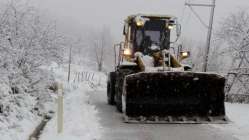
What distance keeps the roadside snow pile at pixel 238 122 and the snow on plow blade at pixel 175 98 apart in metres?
0.47

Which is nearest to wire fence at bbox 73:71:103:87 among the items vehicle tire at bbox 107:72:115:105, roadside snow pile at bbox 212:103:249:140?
vehicle tire at bbox 107:72:115:105

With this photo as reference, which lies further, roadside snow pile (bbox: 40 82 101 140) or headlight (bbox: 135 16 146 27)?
headlight (bbox: 135 16 146 27)

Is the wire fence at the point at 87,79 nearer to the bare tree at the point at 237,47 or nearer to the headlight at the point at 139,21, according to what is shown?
the bare tree at the point at 237,47

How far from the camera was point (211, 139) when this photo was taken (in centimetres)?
1112

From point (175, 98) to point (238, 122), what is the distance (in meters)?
1.74

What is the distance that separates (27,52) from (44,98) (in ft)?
5.73

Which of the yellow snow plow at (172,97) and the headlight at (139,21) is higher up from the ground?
the headlight at (139,21)

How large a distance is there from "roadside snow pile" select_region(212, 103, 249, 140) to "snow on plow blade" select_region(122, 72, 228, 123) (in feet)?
1.54

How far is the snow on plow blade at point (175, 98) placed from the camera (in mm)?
13578

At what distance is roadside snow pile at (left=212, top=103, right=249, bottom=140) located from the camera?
467 inches

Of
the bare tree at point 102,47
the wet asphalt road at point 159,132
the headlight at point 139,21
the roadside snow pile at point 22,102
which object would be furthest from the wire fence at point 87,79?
the bare tree at point 102,47

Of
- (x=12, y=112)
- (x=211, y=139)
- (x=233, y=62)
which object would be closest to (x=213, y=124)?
(x=211, y=139)

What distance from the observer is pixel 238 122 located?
13562mm

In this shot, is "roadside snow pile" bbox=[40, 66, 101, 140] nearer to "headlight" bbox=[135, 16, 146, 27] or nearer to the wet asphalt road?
the wet asphalt road
